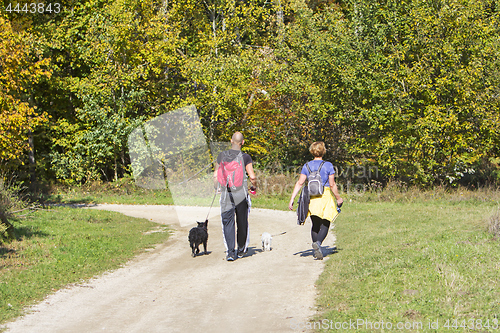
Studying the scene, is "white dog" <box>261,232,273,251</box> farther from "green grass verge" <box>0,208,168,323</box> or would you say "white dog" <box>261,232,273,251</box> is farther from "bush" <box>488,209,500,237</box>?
"bush" <box>488,209,500,237</box>

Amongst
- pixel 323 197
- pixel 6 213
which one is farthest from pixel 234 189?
pixel 6 213

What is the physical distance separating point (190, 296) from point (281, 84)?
20.1 m

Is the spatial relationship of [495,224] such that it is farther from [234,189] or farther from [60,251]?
[60,251]

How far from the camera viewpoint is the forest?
20.1 meters

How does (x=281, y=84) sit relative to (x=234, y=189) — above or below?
above

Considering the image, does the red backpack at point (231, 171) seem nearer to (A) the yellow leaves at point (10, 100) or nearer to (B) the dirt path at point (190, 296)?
(B) the dirt path at point (190, 296)

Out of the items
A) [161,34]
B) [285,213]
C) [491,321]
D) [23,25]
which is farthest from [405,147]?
[23,25]

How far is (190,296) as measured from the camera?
7.31 m

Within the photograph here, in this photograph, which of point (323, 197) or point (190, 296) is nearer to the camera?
point (190, 296)

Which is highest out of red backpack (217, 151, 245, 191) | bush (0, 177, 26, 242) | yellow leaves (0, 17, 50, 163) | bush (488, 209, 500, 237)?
yellow leaves (0, 17, 50, 163)

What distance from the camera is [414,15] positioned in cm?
2064

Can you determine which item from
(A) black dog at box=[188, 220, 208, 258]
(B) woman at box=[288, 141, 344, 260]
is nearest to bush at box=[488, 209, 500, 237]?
(B) woman at box=[288, 141, 344, 260]

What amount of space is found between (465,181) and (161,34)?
1826cm

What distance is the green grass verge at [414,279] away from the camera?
556 centimetres
